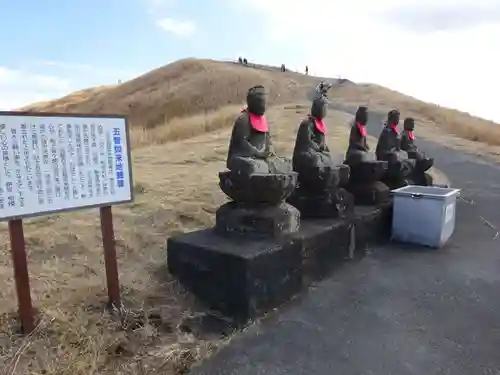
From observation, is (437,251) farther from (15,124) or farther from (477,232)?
(15,124)

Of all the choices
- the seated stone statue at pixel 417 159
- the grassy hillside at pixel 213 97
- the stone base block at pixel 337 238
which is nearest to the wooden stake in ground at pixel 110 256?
the stone base block at pixel 337 238

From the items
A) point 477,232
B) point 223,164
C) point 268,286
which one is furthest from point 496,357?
point 223,164

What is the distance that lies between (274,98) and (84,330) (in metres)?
24.7

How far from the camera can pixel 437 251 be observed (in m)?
5.27

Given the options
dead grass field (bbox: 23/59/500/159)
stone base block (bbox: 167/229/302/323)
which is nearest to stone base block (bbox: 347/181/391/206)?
stone base block (bbox: 167/229/302/323)

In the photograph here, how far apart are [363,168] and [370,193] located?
326 mm

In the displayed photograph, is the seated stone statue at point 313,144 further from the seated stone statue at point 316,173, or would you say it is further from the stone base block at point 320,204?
the stone base block at point 320,204

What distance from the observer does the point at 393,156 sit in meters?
6.61

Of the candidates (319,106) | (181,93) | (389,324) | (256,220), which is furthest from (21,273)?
(181,93)

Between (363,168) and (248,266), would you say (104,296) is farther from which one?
(363,168)

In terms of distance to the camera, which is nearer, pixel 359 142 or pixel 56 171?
pixel 56 171

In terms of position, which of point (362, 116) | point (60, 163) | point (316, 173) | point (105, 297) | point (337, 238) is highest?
point (362, 116)

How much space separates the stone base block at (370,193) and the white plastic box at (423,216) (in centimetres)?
23

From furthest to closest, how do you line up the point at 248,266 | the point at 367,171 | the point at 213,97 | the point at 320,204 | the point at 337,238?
the point at 213,97, the point at 367,171, the point at 320,204, the point at 337,238, the point at 248,266
